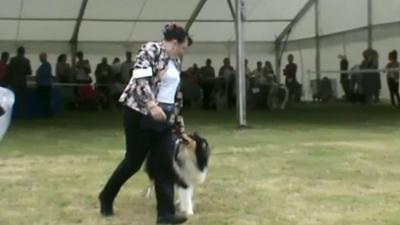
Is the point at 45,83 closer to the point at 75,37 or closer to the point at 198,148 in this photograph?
the point at 75,37

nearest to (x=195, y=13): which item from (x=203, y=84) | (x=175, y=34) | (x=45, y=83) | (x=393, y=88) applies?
(x=203, y=84)

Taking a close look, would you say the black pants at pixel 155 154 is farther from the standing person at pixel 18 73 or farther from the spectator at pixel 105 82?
the spectator at pixel 105 82

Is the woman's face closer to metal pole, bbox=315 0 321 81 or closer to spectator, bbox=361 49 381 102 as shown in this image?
spectator, bbox=361 49 381 102

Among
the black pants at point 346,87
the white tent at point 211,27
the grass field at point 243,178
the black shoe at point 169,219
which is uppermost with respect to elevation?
the white tent at point 211,27

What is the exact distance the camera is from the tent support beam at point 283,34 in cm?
3083

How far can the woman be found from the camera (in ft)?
19.3

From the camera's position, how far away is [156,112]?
5.70 meters

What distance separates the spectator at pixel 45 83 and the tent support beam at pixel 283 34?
39.3 feet

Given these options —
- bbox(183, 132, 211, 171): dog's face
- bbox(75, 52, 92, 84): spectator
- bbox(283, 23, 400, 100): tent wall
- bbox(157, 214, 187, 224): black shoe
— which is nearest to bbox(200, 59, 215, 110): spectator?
bbox(75, 52, 92, 84): spectator

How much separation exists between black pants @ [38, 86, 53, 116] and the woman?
16.2 metres

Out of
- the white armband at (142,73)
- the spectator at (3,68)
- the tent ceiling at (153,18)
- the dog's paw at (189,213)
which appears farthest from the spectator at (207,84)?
the white armband at (142,73)

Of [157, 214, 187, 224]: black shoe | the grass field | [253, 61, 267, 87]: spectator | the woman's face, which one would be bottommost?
the grass field

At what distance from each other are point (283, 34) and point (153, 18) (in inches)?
227

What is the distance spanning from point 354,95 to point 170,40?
22624 millimetres
